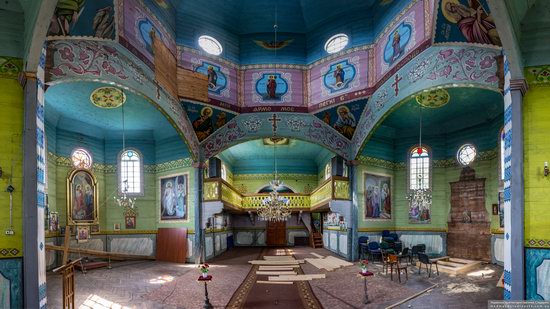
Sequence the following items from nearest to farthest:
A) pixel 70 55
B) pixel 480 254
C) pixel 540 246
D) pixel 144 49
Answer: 1. pixel 540 246
2. pixel 70 55
3. pixel 144 49
4. pixel 480 254

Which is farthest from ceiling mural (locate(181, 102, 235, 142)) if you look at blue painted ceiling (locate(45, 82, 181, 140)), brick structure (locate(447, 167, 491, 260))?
brick structure (locate(447, 167, 491, 260))

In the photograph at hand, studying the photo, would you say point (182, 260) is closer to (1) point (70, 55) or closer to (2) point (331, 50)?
(1) point (70, 55)

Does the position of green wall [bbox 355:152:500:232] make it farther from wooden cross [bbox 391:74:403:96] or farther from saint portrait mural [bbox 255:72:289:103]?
saint portrait mural [bbox 255:72:289:103]

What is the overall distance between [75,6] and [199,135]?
9.36 meters

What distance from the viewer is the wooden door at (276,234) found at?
1042 inches

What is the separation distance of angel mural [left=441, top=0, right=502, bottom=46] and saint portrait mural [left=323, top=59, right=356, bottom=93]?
7572mm

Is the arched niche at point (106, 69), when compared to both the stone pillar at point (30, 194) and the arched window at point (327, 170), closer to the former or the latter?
the stone pillar at point (30, 194)

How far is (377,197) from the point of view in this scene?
1783 cm

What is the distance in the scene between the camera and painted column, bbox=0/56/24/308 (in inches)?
265

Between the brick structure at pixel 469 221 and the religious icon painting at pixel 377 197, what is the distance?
3007mm

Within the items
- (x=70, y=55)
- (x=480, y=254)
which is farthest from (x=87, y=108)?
(x=480, y=254)

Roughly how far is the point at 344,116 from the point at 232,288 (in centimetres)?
947

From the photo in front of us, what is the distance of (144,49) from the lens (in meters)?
12.7

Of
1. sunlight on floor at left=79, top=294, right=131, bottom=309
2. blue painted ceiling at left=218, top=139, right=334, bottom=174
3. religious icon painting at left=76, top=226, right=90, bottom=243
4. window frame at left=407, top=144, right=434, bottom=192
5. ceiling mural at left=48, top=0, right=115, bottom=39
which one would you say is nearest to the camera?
ceiling mural at left=48, top=0, right=115, bottom=39
